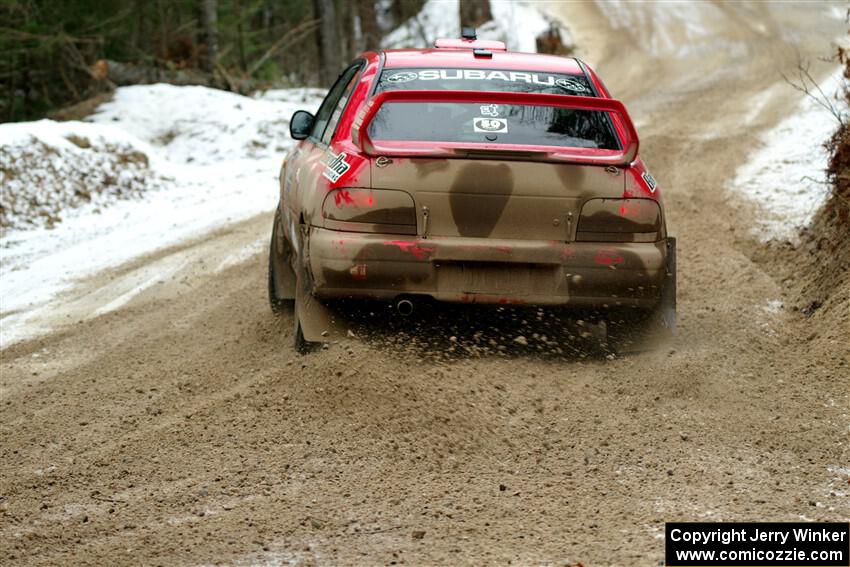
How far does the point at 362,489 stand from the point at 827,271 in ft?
14.9

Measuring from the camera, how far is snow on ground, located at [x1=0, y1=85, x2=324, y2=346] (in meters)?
9.89

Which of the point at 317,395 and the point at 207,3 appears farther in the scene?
the point at 207,3

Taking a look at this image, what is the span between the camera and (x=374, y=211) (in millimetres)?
5734

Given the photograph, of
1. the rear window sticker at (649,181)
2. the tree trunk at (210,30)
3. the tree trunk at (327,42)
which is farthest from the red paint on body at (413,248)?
the tree trunk at (327,42)

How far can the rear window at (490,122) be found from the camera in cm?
600

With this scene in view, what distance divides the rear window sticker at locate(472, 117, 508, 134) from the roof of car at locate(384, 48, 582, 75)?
62cm

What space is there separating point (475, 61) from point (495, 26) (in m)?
21.8

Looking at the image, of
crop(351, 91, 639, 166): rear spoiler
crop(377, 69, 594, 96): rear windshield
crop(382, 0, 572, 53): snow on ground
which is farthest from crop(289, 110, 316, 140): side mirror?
crop(382, 0, 572, 53): snow on ground

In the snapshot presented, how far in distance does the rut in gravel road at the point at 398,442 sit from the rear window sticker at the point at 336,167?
3.08 feet

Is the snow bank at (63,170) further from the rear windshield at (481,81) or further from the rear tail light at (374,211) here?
the rear tail light at (374,211)

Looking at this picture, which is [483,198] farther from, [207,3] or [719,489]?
[207,3]

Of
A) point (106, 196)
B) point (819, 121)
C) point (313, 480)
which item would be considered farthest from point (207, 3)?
point (313, 480)

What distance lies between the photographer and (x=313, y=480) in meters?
4.65

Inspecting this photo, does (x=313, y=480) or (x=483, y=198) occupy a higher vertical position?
(x=483, y=198)
